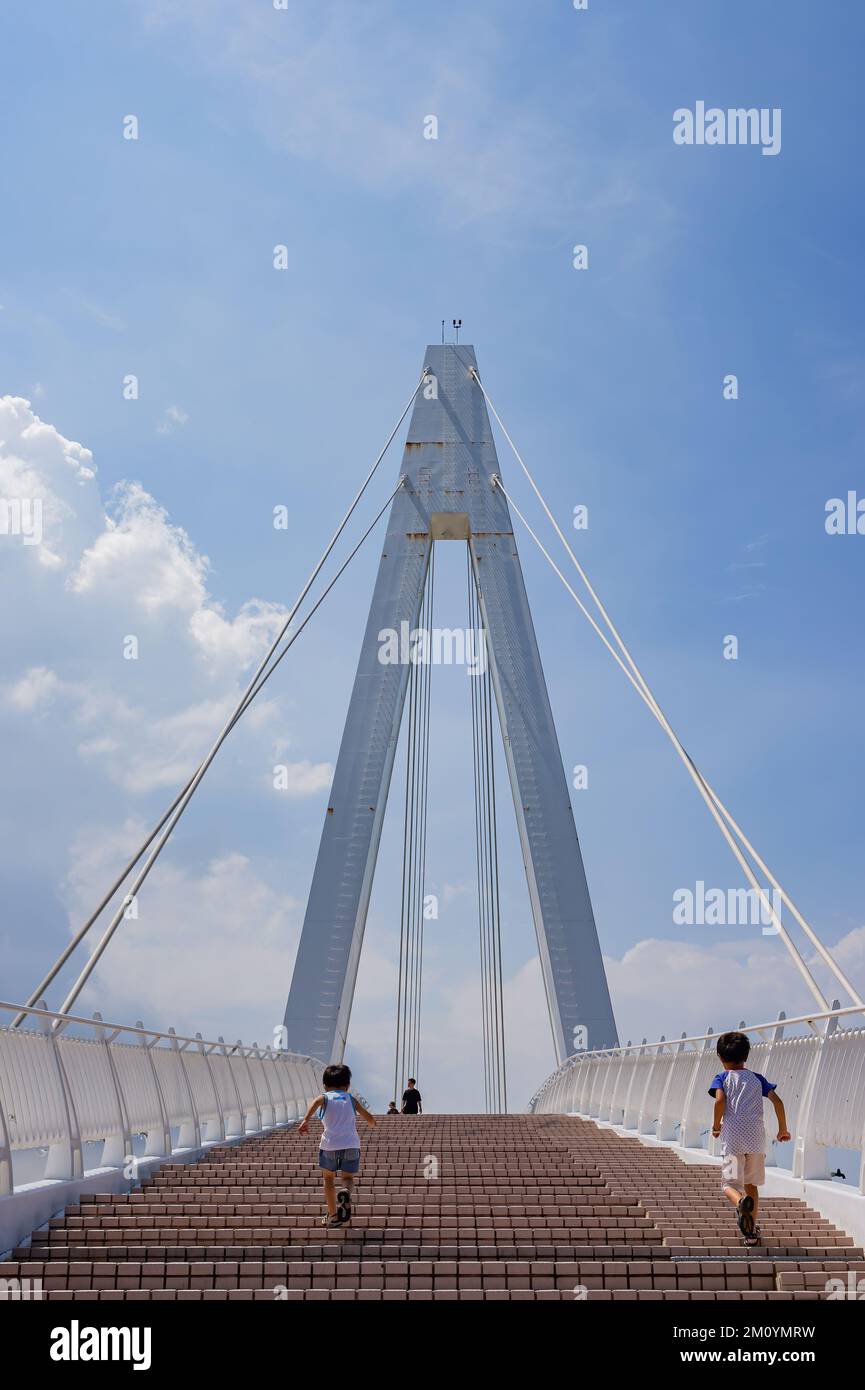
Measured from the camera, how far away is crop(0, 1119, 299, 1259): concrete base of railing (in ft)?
19.5

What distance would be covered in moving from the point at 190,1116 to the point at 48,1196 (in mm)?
3818

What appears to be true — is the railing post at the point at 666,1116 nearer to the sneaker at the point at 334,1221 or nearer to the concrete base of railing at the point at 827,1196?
the concrete base of railing at the point at 827,1196

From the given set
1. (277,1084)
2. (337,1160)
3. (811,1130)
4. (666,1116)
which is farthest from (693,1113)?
(277,1084)

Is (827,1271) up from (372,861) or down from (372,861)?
down

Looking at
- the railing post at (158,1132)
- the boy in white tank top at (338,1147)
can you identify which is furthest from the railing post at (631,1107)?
the boy in white tank top at (338,1147)

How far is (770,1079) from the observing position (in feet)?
26.8

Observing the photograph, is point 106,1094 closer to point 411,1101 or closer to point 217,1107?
point 217,1107

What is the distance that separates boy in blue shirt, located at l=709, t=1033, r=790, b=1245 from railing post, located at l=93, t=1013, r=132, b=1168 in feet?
12.2

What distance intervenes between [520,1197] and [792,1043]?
5.64ft

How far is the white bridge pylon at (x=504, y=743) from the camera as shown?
2183 cm

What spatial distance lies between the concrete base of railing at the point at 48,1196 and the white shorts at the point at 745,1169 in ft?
10.2
